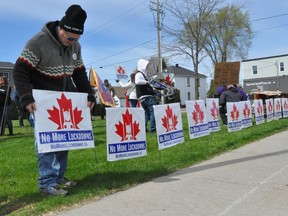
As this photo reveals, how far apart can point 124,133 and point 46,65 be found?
1729mm

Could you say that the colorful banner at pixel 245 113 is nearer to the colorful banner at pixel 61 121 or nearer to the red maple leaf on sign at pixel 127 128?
the red maple leaf on sign at pixel 127 128

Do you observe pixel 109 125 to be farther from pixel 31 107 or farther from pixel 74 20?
pixel 74 20

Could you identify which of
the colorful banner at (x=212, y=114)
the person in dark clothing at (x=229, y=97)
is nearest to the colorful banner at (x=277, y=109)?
the person in dark clothing at (x=229, y=97)

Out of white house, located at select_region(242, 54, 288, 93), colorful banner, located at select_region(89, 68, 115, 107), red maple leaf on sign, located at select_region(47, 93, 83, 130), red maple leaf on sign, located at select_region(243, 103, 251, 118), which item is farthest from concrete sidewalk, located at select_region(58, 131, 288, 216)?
white house, located at select_region(242, 54, 288, 93)

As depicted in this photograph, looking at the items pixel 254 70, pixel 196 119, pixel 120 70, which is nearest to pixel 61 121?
pixel 196 119

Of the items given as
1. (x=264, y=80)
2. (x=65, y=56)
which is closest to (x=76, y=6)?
(x=65, y=56)

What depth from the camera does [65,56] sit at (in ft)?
16.8

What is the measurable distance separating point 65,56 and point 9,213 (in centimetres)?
200

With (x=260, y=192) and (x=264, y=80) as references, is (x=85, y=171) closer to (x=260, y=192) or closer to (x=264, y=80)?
(x=260, y=192)

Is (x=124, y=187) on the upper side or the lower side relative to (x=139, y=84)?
lower

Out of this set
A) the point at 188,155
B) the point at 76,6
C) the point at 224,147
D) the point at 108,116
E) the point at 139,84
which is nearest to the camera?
the point at 76,6

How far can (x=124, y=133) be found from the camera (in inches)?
241

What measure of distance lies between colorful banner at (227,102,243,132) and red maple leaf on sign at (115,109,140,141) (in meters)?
4.83

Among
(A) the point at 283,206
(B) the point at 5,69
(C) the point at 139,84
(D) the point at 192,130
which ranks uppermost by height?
(B) the point at 5,69
